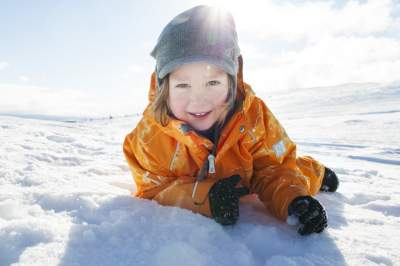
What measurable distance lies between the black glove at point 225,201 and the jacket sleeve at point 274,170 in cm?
20

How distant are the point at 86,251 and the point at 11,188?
861mm

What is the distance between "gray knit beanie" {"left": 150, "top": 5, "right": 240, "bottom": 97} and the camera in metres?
1.72

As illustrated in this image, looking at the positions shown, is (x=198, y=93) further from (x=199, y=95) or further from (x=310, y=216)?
(x=310, y=216)

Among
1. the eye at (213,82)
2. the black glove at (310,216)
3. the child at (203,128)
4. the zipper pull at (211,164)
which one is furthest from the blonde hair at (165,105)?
the black glove at (310,216)

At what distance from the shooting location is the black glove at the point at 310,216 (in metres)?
1.24

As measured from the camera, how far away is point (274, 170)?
1756 mm

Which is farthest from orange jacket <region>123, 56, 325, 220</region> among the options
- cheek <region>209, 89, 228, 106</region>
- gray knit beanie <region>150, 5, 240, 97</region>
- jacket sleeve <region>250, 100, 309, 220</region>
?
gray knit beanie <region>150, 5, 240, 97</region>

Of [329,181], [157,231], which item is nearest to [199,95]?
[157,231]

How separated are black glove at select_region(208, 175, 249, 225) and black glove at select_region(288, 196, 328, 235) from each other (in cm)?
24

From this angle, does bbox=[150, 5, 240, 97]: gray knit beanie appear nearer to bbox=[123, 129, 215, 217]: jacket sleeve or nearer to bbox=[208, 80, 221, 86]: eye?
bbox=[208, 80, 221, 86]: eye

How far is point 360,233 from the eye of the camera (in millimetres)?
1337

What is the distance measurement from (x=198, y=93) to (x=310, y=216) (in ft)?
2.55

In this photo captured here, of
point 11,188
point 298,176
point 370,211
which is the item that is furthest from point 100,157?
point 370,211

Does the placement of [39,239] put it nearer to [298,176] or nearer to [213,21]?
[298,176]
